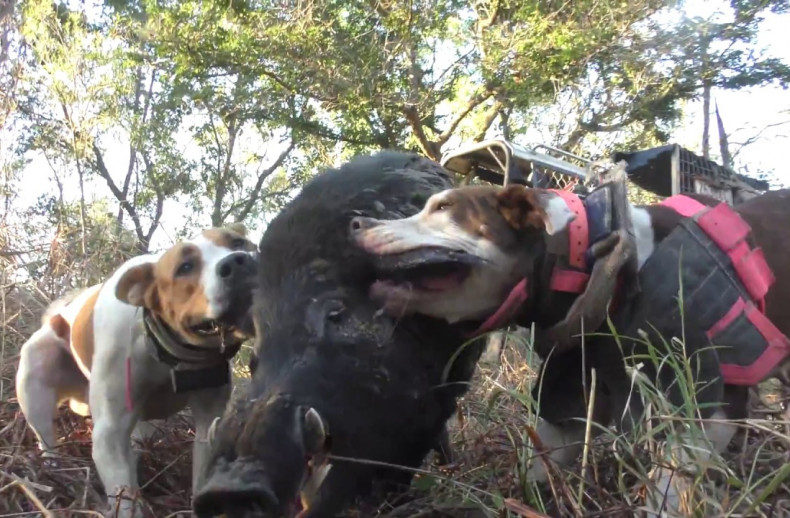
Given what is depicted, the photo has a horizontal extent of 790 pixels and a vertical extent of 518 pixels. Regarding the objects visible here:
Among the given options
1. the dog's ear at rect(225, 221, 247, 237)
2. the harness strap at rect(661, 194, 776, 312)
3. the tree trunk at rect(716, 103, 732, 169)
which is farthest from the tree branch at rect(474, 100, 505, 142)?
the harness strap at rect(661, 194, 776, 312)

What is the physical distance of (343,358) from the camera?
1.77 meters

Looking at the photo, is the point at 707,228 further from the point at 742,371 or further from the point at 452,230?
the point at 452,230

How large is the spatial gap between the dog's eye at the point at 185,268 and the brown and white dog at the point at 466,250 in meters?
1.12

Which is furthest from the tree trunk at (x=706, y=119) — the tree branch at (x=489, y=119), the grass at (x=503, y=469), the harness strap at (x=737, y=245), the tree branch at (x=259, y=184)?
the harness strap at (x=737, y=245)

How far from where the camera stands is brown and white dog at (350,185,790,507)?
6.07ft

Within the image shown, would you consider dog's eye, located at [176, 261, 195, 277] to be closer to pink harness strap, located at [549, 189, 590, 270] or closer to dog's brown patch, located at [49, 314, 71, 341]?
dog's brown patch, located at [49, 314, 71, 341]

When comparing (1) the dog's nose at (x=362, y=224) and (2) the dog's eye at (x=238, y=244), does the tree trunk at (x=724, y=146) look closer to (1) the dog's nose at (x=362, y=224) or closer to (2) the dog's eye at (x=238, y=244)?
(2) the dog's eye at (x=238, y=244)

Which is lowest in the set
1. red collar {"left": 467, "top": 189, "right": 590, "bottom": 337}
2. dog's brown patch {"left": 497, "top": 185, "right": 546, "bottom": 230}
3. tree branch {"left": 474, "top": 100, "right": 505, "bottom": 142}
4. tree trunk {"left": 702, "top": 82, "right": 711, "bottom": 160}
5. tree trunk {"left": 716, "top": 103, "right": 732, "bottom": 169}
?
red collar {"left": 467, "top": 189, "right": 590, "bottom": 337}

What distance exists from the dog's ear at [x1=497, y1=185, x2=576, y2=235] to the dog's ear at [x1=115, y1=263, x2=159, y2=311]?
1353 millimetres

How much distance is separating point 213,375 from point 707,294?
5.05ft

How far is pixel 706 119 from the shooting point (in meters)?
9.68

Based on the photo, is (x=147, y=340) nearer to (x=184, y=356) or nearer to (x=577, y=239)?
(x=184, y=356)

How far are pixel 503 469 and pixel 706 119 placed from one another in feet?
28.1

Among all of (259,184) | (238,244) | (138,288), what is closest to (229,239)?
(238,244)
